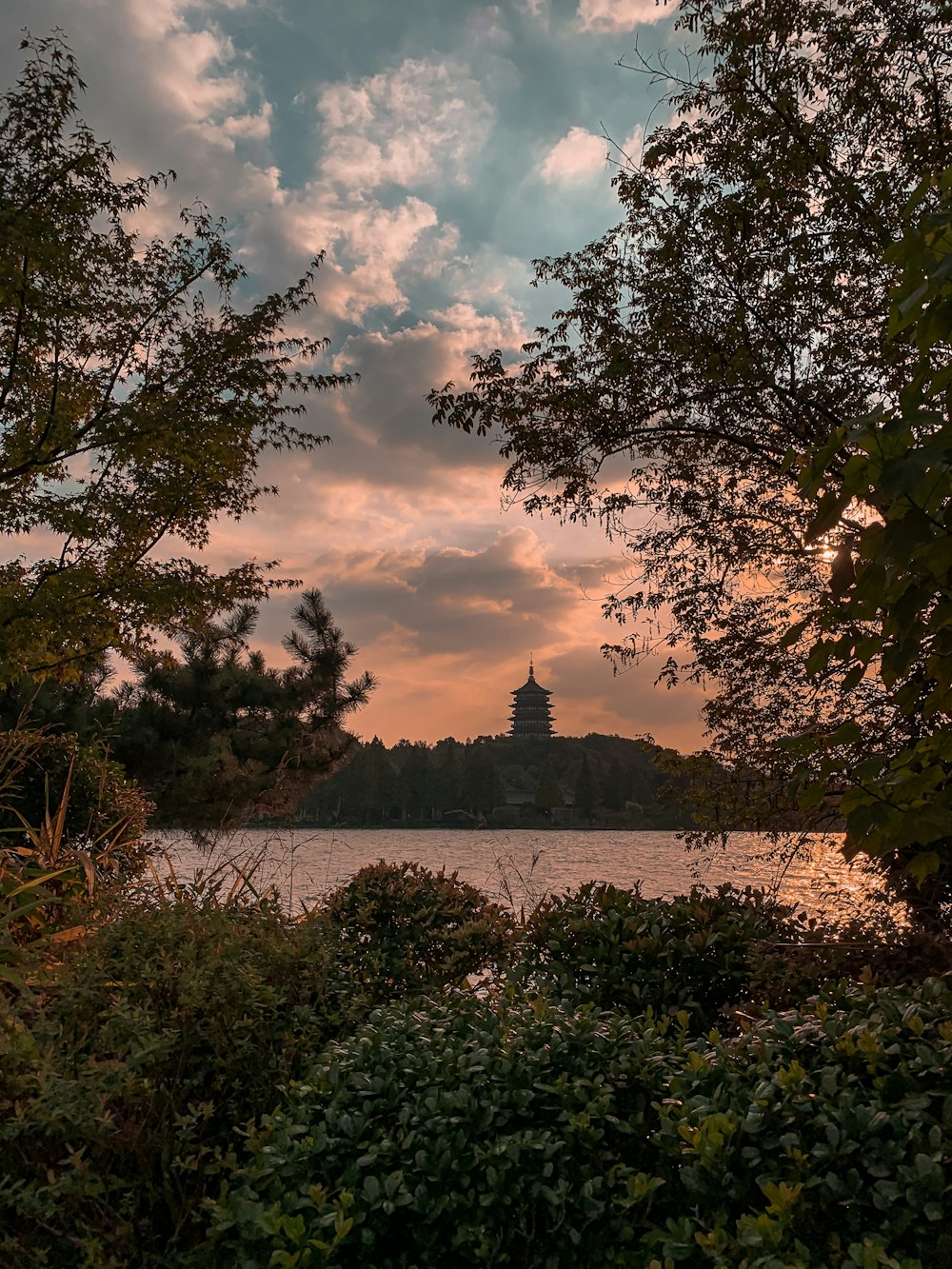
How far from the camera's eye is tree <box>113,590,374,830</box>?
50.4 ft

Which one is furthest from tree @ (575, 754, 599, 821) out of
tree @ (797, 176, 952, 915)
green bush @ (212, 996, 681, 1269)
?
tree @ (797, 176, 952, 915)

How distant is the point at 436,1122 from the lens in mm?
2488

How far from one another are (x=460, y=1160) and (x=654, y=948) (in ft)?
7.73

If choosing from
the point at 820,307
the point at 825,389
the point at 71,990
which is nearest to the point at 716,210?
the point at 820,307

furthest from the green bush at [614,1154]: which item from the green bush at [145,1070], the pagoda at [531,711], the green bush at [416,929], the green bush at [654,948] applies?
the pagoda at [531,711]

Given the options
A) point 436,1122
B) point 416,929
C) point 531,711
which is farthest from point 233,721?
point 531,711

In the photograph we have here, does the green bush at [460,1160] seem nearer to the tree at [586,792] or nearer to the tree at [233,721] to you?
the tree at [233,721]

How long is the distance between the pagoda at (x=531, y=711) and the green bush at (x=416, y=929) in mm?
79494

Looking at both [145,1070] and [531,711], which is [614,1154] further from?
[531,711]

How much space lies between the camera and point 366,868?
554 centimetres

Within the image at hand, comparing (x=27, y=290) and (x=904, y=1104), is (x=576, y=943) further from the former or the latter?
(x=27, y=290)

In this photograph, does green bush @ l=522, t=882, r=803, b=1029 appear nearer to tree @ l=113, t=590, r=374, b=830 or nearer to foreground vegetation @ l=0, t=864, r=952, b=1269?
foreground vegetation @ l=0, t=864, r=952, b=1269

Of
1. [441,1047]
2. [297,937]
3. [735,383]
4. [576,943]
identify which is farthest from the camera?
[735,383]

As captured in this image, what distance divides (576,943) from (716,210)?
5552mm
